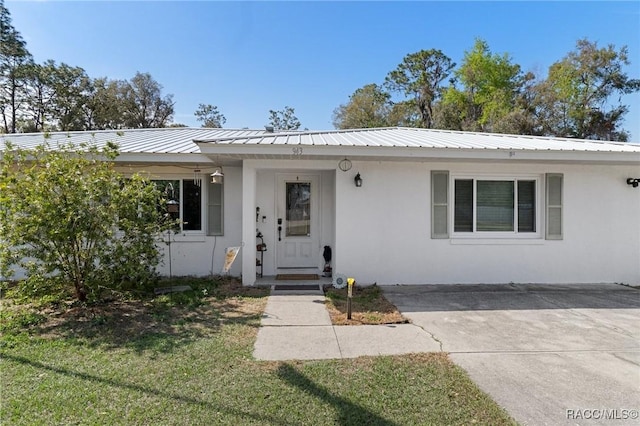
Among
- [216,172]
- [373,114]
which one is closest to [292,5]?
[216,172]

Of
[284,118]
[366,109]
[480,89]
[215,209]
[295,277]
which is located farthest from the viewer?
[284,118]

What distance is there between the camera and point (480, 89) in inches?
1379

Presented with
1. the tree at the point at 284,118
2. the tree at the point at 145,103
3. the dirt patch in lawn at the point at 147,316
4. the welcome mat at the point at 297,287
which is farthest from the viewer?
the tree at the point at 284,118

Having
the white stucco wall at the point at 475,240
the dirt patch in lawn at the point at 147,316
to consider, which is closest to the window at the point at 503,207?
the white stucco wall at the point at 475,240

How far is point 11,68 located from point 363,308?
118 ft

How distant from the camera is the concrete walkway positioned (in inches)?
160

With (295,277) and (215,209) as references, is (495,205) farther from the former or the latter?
(215,209)

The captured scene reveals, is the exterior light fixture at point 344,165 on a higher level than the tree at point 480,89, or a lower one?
lower

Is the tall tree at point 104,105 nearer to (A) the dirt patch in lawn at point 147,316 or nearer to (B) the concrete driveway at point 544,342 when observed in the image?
(A) the dirt patch in lawn at point 147,316

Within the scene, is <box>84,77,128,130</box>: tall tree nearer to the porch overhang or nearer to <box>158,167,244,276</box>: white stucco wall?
<box>158,167,244,276</box>: white stucco wall

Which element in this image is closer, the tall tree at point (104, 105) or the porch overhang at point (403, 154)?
the porch overhang at point (403, 154)

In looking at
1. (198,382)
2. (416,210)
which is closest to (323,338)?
(198,382)

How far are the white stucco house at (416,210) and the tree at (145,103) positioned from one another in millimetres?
27381

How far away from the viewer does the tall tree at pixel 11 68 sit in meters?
26.1
